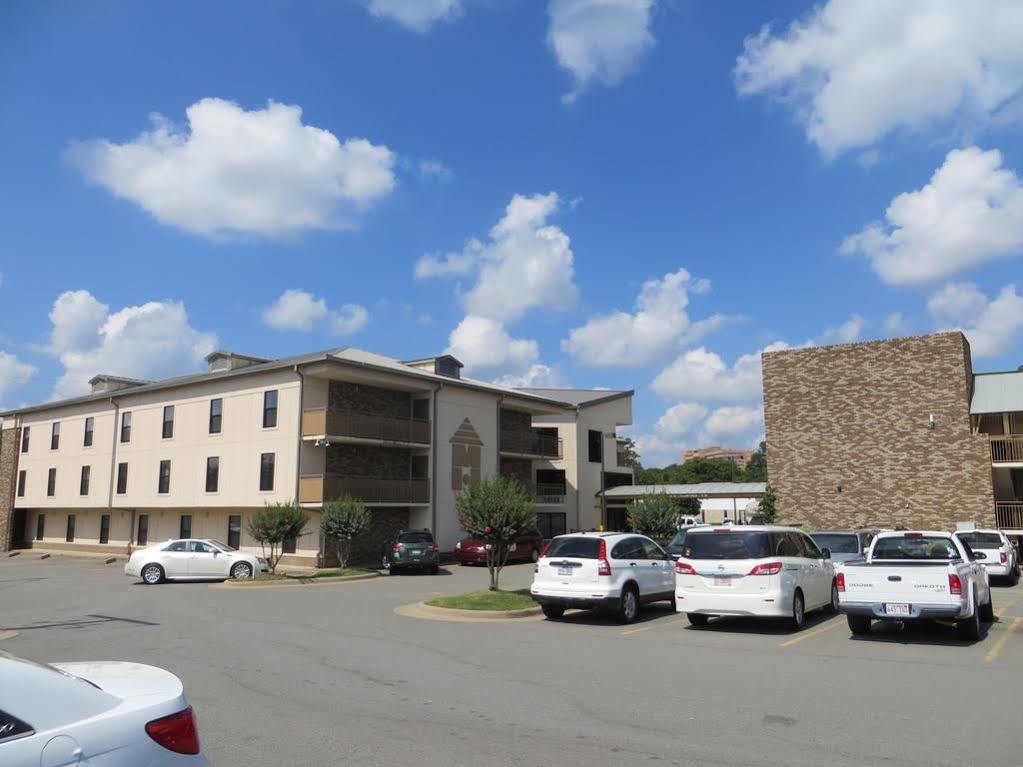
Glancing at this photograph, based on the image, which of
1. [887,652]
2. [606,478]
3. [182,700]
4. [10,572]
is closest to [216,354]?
[10,572]

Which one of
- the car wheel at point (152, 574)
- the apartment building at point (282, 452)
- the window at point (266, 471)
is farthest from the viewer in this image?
the window at point (266, 471)

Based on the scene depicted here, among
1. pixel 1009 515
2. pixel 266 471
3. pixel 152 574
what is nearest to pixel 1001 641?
pixel 1009 515

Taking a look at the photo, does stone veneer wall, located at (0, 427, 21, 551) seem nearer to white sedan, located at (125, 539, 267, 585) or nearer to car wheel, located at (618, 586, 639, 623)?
white sedan, located at (125, 539, 267, 585)

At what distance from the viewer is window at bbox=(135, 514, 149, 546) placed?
38500mm

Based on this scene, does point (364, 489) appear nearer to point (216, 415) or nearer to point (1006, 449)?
point (216, 415)

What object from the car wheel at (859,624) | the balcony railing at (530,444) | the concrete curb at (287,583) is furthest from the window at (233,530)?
the car wheel at (859,624)

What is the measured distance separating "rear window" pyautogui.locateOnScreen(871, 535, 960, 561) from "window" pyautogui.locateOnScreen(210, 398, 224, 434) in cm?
2807

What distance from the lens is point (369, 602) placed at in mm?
19016

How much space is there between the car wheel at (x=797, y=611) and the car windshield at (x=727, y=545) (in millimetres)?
1074

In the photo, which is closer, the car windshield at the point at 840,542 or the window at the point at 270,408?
the car windshield at the point at 840,542

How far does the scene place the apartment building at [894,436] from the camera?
31109mm

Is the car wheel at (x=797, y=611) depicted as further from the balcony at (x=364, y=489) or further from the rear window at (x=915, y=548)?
the balcony at (x=364, y=489)

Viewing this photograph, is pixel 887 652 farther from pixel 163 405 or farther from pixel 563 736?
pixel 163 405

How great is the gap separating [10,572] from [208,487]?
7.86m
